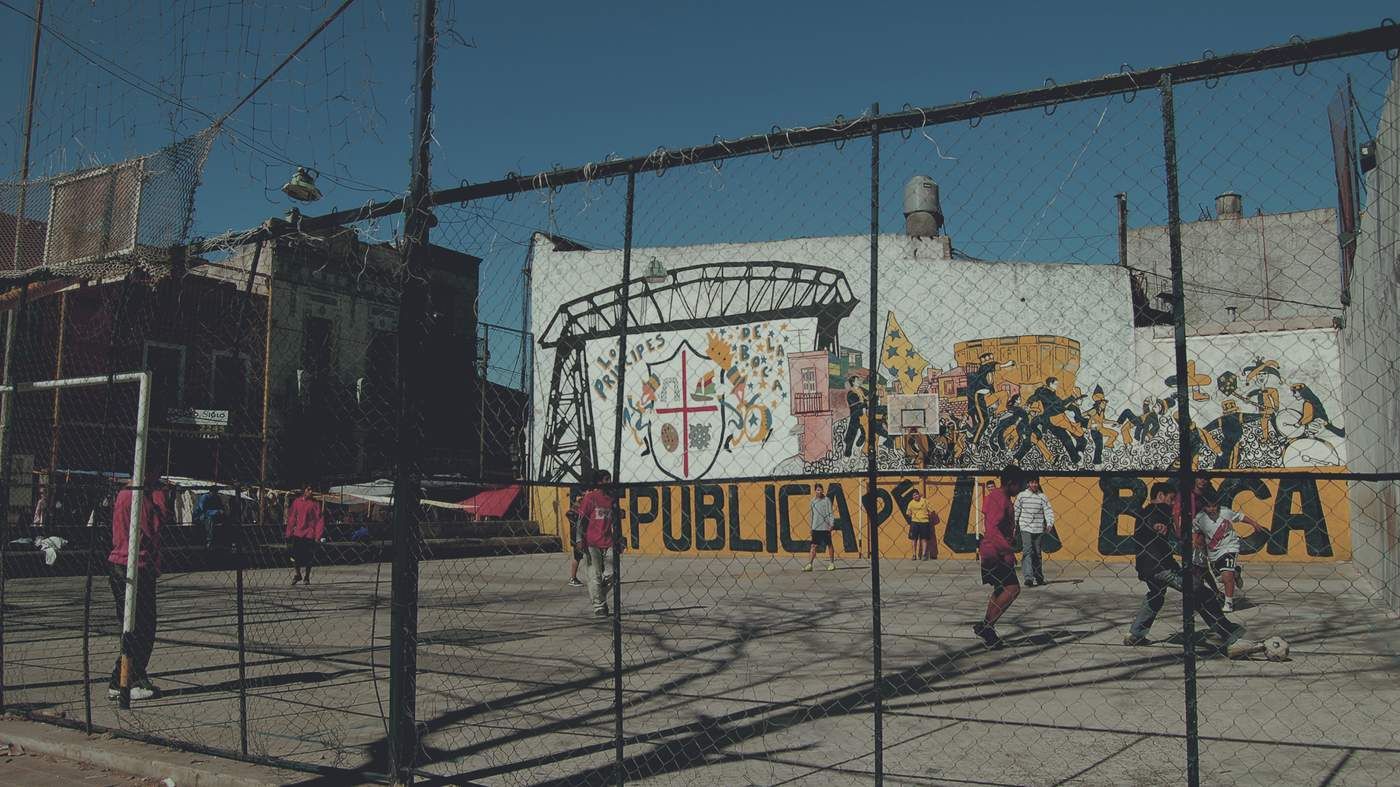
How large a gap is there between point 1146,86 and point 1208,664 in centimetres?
639

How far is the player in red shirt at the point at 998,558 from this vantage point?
870 cm

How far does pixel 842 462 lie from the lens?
23016mm

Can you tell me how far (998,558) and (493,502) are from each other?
19.5m

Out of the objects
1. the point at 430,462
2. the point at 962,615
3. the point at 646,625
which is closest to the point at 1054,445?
the point at 962,615

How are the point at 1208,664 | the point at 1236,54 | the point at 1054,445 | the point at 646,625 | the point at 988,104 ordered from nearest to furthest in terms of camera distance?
1. the point at 1236,54
2. the point at 988,104
3. the point at 1208,664
4. the point at 646,625
5. the point at 1054,445

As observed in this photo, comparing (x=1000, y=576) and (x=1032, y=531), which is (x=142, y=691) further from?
(x=1032, y=531)

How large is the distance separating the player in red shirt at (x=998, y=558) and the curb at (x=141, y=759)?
6170 millimetres

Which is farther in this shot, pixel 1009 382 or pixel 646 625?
pixel 1009 382

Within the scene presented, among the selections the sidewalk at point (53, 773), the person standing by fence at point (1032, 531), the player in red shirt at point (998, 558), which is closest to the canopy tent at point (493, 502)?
the person standing by fence at point (1032, 531)

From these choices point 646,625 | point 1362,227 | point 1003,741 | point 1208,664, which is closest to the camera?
point 1003,741

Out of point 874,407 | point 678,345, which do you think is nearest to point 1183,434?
point 874,407

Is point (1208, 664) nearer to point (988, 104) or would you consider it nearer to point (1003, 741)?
point (1003, 741)

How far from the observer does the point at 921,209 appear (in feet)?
80.4

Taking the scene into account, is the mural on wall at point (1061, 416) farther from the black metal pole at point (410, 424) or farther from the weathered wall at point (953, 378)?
the black metal pole at point (410, 424)
